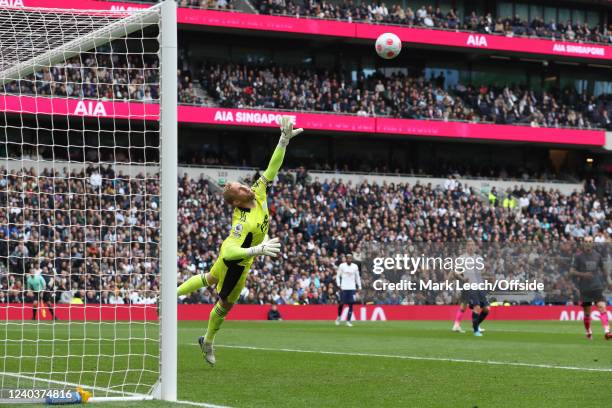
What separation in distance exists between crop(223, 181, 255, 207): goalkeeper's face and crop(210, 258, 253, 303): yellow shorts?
0.70m

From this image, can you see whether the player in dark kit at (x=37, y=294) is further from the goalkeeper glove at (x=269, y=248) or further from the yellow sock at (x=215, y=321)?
the goalkeeper glove at (x=269, y=248)

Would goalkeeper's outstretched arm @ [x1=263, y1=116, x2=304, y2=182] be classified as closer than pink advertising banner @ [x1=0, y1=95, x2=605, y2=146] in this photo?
Yes

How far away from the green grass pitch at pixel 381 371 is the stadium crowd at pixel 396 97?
25.4 meters

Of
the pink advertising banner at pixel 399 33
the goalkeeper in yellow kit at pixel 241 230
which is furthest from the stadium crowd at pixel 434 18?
the goalkeeper in yellow kit at pixel 241 230

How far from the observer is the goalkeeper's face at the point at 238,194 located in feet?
39.0

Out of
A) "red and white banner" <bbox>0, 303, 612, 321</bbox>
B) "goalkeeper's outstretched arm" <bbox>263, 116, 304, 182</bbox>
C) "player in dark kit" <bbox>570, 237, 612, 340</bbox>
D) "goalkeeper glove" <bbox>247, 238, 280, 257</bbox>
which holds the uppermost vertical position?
"goalkeeper's outstretched arm" <bbox>263, 116, 304, 182</bbox>

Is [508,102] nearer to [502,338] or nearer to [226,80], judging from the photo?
[226,80]

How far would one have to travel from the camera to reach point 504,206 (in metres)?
48.1

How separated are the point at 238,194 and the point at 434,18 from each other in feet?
134

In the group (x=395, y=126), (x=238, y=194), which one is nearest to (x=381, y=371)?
(x=238, y=194)

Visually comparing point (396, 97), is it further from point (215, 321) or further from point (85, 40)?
point (85, 40)

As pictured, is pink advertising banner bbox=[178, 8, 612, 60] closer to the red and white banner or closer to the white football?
the red and white banner

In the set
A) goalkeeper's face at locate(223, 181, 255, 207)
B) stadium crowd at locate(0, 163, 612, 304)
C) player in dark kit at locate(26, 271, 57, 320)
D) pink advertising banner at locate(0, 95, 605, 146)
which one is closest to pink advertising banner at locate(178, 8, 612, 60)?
pink advertising banner at locate(0, 95, 605, 146)

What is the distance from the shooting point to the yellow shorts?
12156mm
